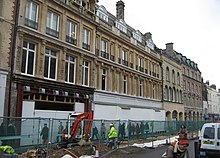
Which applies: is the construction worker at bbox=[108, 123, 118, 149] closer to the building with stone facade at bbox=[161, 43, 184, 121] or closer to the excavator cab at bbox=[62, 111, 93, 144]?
the excavator cab at bbox=[62, 111, 93, 144]

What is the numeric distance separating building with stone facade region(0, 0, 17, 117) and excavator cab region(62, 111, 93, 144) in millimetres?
4304

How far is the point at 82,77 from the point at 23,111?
24.1ft

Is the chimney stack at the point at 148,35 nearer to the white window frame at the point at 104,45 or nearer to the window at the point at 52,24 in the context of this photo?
the white window frame at the point at 104,45

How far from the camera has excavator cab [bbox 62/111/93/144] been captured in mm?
15483

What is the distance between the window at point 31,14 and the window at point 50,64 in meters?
2.36

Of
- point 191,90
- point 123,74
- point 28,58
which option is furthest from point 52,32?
point 191,90

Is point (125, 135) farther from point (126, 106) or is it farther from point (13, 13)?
point (13, 13)

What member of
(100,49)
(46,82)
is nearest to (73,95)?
(46,82)

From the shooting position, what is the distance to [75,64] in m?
22.4

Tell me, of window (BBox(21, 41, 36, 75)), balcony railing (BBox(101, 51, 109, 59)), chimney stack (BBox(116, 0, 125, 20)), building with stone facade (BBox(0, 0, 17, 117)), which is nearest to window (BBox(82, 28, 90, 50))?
balcony railing (BBox(101, 51, 109, 59))

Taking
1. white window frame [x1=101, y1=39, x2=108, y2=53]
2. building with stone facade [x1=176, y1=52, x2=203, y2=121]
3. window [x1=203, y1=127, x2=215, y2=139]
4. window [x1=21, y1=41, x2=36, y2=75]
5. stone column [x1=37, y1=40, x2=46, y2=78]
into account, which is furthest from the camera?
building with stone facade [x1=176, y1=52, x2=203, y2=121]

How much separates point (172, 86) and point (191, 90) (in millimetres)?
11528

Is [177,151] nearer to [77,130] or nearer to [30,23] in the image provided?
[77,130]

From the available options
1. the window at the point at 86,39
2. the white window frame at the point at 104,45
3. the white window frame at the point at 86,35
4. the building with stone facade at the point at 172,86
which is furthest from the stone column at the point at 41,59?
the building with stone facade at the point at 172,86
